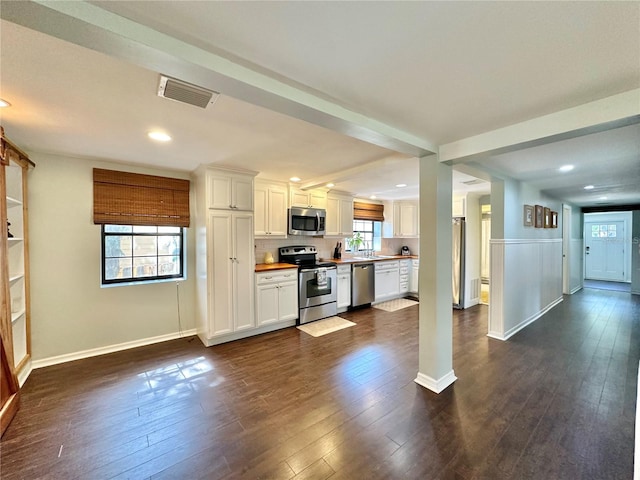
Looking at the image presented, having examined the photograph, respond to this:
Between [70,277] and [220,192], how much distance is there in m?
1.91

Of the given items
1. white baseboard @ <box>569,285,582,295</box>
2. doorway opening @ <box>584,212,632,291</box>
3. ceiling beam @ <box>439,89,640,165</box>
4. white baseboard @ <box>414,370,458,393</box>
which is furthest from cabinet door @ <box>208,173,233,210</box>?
doorway opening @ <box>584,212,632,291</box>

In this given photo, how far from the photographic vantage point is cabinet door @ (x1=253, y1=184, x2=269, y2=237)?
4.06 metres

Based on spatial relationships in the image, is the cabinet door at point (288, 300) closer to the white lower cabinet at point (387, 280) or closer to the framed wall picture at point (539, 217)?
the white lower cabinet at point (387, 280)

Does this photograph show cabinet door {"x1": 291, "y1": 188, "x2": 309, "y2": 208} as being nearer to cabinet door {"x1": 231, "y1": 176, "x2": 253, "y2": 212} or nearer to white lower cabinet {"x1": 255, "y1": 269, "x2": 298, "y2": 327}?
cabinet door {"x1": 231, "y1": 176, "x2": 253, "y2": 212}

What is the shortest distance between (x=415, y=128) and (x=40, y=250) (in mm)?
3940

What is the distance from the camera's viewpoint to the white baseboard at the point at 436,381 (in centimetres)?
242

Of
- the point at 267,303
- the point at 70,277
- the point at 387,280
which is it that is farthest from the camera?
the point at 387,280

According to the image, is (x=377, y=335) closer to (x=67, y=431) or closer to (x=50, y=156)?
(x=67, y=431)

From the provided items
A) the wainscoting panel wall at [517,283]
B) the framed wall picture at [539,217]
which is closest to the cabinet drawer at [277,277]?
the wainscoting panel wall at [517,283]

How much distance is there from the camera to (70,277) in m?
3.00

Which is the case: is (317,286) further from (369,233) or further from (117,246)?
(117,246)

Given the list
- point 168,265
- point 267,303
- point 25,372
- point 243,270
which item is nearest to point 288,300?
point 267,303

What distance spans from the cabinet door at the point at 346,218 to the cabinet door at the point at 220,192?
2353 millimetres

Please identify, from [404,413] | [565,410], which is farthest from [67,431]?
[565,410]
